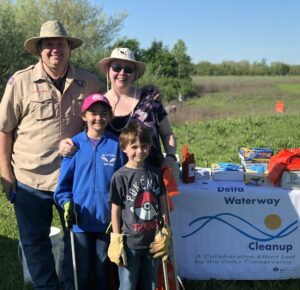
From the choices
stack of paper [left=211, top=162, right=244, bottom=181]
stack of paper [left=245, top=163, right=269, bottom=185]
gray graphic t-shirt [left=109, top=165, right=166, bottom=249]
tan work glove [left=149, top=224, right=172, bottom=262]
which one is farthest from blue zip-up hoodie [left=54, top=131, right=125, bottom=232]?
stack of paper [left=245, top=163, right=269, bottom=185]

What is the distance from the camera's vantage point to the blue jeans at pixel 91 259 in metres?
3.29

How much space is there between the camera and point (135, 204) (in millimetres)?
3088

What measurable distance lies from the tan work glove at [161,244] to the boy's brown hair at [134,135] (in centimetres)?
64

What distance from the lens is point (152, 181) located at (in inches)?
123

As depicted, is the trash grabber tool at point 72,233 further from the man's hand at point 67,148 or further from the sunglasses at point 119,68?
the sunglasses at point 119,68

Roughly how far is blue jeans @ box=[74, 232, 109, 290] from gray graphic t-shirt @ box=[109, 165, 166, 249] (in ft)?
0.99

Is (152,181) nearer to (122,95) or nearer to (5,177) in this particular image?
(122,95)

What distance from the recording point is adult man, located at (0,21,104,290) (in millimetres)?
3359

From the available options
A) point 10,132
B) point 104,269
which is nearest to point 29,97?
point 10,132

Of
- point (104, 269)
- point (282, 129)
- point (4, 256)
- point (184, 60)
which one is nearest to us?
point (104, 269)

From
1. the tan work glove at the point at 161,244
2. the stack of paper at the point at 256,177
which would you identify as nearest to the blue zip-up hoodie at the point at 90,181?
the tan work glove at the point at 161,244

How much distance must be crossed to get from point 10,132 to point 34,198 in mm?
556

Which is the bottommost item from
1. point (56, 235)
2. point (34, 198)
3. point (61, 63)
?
point (56, 235)

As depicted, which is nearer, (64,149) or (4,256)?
(64,149)
